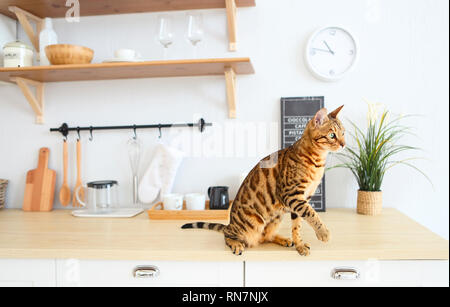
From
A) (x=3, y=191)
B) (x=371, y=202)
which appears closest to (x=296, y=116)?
(x=371, y=202)

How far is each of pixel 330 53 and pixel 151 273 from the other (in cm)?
129

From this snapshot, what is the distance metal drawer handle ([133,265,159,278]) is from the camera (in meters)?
1.14

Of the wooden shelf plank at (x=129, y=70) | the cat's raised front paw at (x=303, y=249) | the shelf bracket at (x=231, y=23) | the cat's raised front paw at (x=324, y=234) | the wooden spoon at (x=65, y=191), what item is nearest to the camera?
the cat's raised front paw at (x=324, y=234)

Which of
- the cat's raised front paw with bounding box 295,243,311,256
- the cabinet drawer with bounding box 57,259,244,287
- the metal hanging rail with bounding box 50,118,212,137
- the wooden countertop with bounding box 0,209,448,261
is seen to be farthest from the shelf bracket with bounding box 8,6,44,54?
the cat's raised front paw with bounding box 295,243,311,256

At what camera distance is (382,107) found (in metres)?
1.66

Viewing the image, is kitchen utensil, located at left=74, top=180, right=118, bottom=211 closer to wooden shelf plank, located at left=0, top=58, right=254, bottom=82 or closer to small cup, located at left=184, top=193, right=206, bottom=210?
small cup, located at left=184, top=193, right=206, bottom=210

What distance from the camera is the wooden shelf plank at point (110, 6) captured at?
1632mm

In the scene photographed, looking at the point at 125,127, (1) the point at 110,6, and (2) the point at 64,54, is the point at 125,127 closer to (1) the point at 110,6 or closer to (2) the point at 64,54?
(2) the point at 64,54

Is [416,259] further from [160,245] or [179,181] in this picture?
[179,181]

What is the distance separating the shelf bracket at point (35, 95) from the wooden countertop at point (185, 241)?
60 centimetres

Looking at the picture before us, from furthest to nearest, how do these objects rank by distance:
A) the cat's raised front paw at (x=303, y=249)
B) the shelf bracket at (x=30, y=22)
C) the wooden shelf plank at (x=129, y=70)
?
1. the shelf bracket at (x=30, y=22)
2. the wooden shelf plank at (x=129, y=70)
3. the cat's raised front paw at (x=303, y=249)

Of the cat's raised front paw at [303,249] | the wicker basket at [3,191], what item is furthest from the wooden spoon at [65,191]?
the cat's raised front paw at [303,249]

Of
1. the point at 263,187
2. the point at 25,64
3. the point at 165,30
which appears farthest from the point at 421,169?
the point at 25,64

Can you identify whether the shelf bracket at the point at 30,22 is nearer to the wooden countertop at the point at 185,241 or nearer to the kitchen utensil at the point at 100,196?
the kitchen utensil at the point at 100,196
